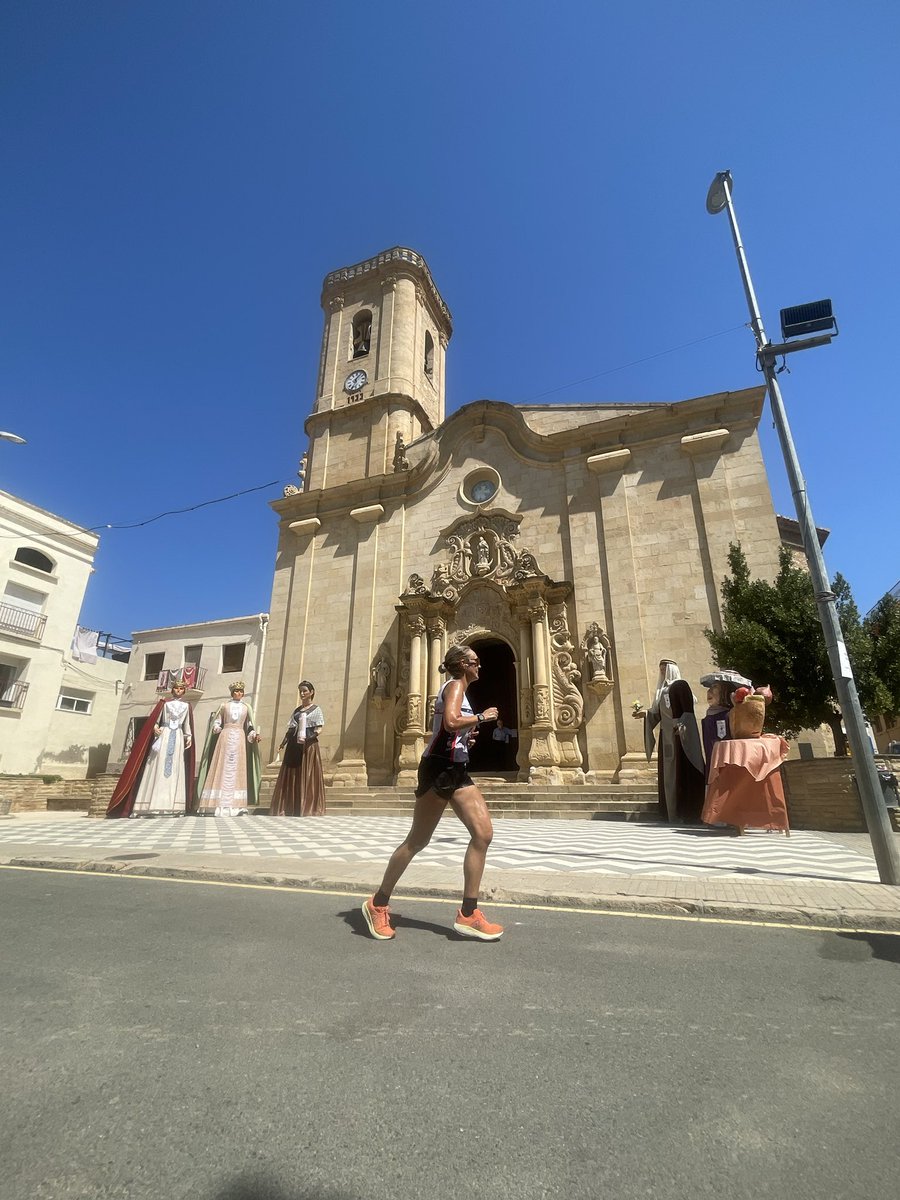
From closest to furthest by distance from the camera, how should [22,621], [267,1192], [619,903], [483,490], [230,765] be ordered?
[267,1192], [619,903], [230,765], [483,490], [22,621]

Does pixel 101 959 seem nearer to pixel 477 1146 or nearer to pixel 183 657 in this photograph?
pixel 477 1146

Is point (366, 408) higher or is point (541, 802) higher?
point (366, 408)

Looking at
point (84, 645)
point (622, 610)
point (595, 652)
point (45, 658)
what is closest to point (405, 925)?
point (595, 652)

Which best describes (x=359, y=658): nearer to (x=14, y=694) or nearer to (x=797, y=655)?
(x=797, y=655)

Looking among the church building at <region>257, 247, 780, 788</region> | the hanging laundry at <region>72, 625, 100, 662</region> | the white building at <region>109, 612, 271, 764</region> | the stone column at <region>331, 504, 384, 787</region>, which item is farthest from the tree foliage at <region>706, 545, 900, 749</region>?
the hanging laundry at <region>72, 625, 100, 662</region>

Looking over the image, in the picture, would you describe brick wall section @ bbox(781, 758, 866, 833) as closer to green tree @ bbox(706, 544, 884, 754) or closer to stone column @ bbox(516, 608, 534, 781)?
green tree @ bbox(706, 544, 884, 754)

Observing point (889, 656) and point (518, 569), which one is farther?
point (518, 569)

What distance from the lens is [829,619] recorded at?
492 centimetres

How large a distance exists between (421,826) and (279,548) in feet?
59.6

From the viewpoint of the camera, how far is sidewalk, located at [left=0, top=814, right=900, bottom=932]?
350cm

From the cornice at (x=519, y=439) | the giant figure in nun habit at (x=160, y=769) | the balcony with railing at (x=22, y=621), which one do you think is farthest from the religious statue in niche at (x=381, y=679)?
the balcony with railing at (x=22, y=621)

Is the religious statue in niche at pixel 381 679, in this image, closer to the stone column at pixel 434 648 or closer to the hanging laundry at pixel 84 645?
the stone column at pixel 434 648

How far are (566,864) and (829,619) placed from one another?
10.4ft

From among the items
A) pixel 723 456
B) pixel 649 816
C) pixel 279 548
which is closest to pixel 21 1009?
pixel 649 816
